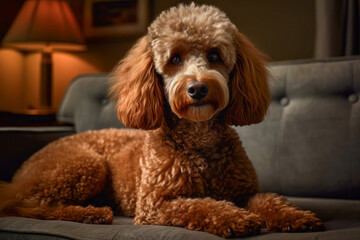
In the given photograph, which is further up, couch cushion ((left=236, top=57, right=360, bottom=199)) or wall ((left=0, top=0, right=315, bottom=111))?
wall ((left=0, top=0, right=315, bottom=111))

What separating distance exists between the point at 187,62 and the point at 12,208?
845mm

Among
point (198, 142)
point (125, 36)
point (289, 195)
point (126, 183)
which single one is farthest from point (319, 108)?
point (125, 36)

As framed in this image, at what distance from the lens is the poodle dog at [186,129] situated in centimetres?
131

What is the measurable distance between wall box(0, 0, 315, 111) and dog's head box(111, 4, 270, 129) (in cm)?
141

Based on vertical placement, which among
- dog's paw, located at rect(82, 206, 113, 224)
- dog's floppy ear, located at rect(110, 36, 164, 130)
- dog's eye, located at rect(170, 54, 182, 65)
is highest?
dog's eye, located at rect(170, 54, 182, 65)

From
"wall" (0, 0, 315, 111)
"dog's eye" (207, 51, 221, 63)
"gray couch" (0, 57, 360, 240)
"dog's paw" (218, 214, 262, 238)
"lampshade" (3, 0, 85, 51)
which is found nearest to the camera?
"dog's paw" (218, 214, 262, 238)

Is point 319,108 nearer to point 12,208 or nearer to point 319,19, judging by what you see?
point 319,19

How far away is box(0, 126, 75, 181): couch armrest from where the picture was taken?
193 centimetres

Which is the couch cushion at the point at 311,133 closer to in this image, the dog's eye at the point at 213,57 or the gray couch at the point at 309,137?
the gray couch at the point at 309,137

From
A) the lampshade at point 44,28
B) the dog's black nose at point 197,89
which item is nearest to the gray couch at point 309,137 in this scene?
the dog's black nose at point 197,89

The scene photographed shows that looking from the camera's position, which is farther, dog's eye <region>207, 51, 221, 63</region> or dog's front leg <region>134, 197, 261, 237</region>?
dog's eye <region>207, 51, 221, 63</region>

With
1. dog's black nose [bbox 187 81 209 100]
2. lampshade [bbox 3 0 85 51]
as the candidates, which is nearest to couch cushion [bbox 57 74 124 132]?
lampshade [bbox 3 0 85 51]

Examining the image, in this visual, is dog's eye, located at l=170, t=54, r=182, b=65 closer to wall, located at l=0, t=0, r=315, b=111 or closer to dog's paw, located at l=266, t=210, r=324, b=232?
dog's paw, located at l=266, t=210, r=324, b=232

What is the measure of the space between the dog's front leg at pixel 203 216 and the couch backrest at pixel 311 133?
2.46 feet
